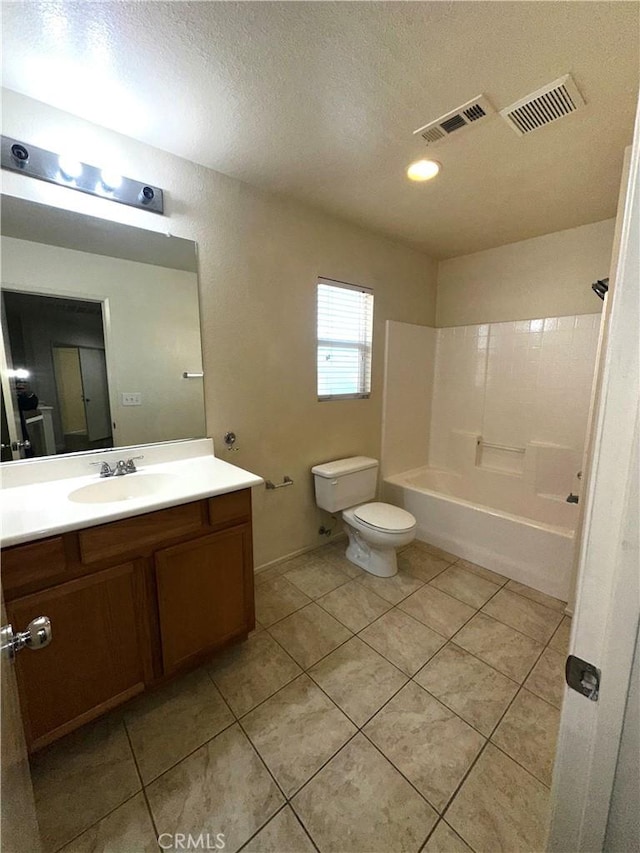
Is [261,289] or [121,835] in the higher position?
[261,289]

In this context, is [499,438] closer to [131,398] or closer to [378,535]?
[378,535]

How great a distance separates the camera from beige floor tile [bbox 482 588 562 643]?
5.76 feet

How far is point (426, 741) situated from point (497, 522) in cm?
137

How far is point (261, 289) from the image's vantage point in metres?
2.00

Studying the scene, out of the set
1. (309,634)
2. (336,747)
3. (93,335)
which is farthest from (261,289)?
(336,747)

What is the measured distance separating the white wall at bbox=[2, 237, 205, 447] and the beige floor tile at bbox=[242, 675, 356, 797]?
4.22ft

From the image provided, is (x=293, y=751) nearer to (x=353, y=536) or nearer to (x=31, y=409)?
(x=353, y=536)

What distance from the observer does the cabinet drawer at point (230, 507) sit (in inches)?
54.6

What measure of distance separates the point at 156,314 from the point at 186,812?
1907 mm

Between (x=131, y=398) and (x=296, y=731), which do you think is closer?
(x=296, y=731)

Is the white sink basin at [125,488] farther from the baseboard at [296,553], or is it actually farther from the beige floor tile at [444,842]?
the beige floor tile at [444,842]

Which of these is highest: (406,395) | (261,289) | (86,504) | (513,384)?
(261,289)

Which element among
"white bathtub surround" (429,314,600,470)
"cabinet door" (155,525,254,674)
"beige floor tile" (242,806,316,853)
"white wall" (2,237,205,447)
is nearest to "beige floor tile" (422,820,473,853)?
"beige floor tile" (242,806,316,853)

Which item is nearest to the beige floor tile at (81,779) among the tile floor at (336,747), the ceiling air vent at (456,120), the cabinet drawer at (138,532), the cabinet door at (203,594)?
the tile floor at (336,747)
